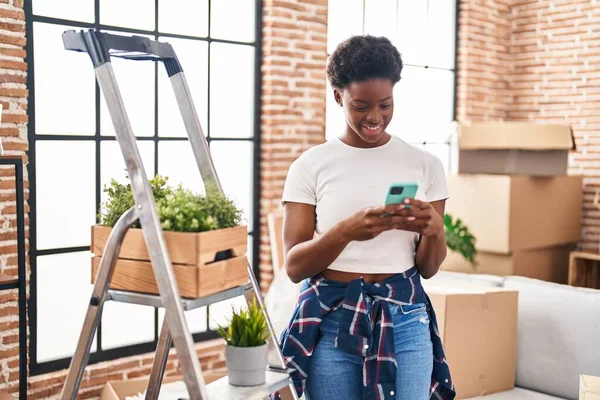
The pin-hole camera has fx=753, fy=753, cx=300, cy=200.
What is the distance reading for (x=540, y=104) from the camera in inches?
240

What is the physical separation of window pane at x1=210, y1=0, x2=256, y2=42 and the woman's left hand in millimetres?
2815

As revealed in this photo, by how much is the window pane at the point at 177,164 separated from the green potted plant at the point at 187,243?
2.28 m

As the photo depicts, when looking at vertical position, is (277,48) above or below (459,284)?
above

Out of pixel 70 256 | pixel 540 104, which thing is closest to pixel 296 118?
pixel 70 256

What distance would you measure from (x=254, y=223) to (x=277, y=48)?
1041 mm

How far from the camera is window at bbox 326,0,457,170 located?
516 cm

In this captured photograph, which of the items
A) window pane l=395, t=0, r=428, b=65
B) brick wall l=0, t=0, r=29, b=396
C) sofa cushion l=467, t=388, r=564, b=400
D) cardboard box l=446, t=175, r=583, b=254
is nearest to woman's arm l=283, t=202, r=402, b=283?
sofa cushion l=467, t=388, r=564, b=400

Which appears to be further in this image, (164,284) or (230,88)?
(230,88)

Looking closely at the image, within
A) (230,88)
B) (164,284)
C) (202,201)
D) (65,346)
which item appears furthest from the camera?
(230,88)

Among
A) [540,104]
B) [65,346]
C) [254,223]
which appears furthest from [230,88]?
[540,104]

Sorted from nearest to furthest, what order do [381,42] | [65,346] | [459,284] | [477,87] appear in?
[381,42] < [459,284] < [65,346] < [477,87]

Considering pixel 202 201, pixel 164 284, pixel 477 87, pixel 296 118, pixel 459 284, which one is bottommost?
pixel 459 284

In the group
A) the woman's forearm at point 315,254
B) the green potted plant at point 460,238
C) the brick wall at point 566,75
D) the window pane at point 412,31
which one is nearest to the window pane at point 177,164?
the green potted plant at point 460,238

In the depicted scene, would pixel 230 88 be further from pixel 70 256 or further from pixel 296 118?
pixel 70 256
